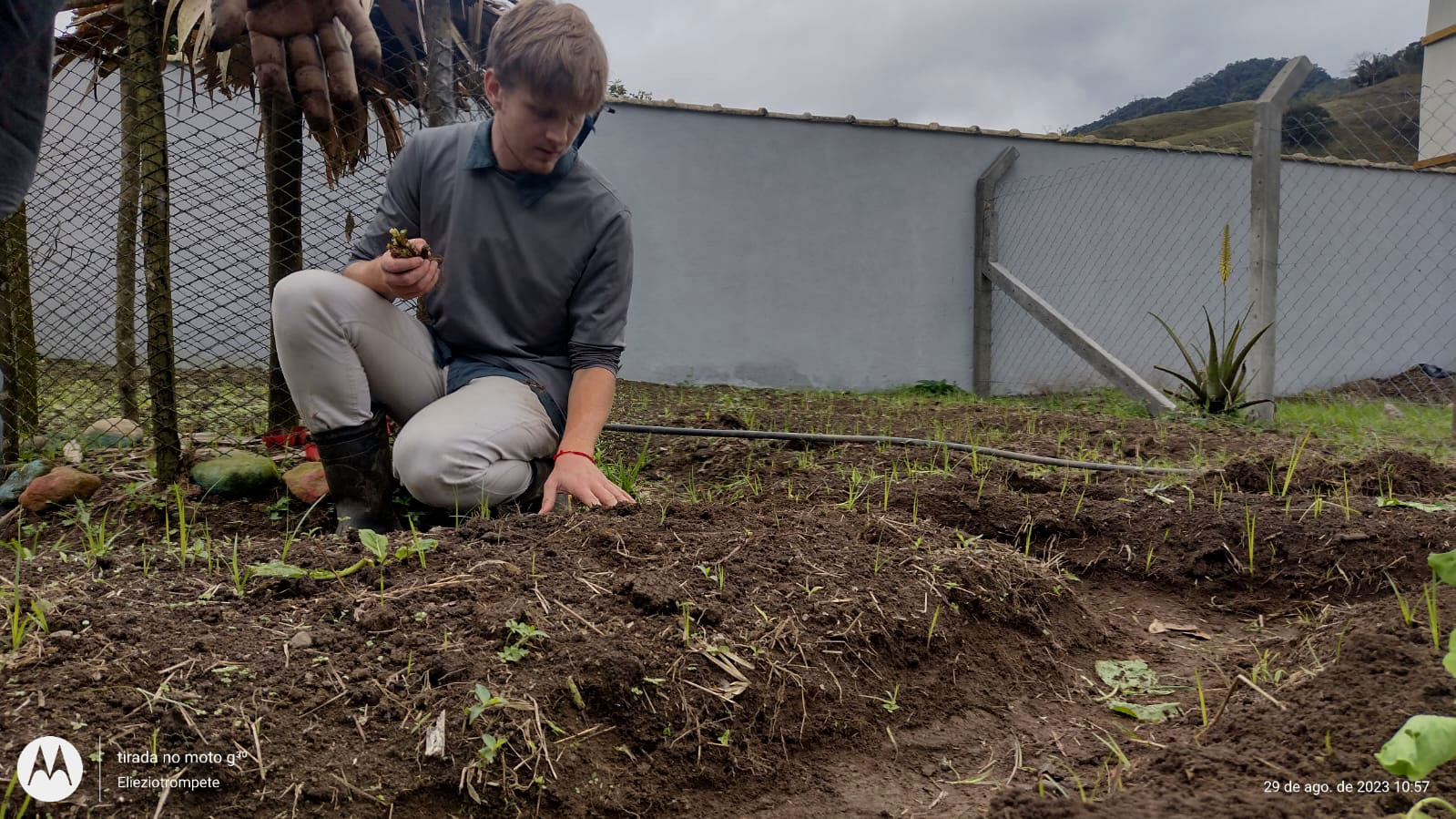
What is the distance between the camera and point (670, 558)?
5.66 feet

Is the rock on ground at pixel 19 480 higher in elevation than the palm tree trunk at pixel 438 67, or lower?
lower

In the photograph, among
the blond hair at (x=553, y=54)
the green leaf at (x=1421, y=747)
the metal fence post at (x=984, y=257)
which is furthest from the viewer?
the metal fence post at (x=984, y=257)

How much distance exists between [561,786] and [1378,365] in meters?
9.46

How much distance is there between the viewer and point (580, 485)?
6.79 ft

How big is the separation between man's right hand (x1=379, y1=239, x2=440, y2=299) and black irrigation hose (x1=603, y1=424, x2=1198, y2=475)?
113cm

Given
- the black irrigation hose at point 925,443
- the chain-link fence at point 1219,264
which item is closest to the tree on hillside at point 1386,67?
the chain-link fence at point 1219,264

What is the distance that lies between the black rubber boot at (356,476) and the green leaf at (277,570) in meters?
0.64

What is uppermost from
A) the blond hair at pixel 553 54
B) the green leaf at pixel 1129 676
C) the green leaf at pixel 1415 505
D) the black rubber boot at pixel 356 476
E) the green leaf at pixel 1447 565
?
the blond hair at pixel 553 54

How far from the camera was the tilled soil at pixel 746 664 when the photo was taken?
1122mm

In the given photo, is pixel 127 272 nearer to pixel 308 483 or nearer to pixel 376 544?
pixel 308 483

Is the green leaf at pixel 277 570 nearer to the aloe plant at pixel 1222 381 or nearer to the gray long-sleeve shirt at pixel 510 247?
the gray long-sleeve shirt at pixel 510 247

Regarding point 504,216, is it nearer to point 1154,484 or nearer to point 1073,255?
point 1154,484

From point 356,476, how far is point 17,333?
5.61 feet

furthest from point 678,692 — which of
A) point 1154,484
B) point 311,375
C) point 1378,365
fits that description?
point 1378,365
